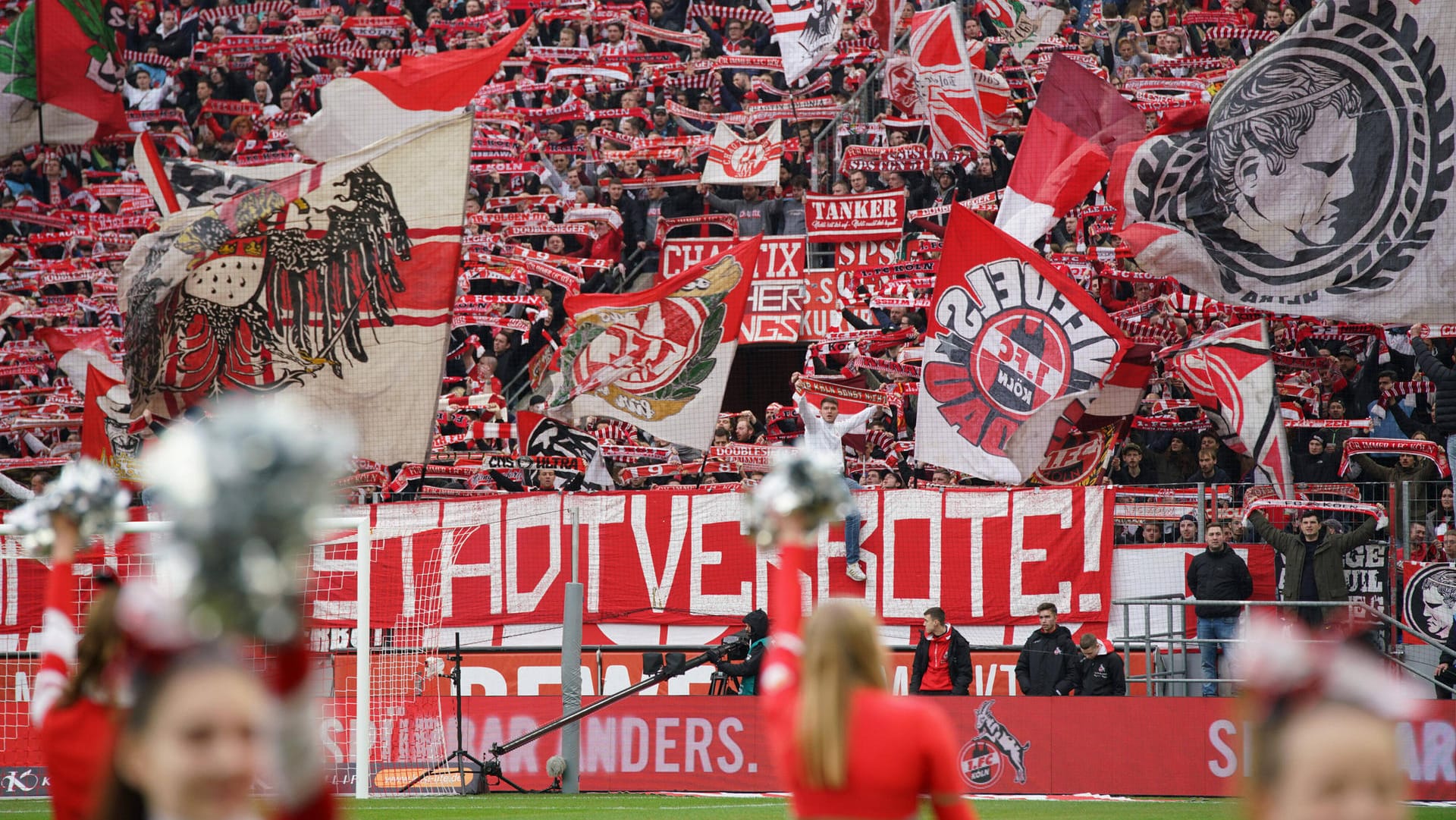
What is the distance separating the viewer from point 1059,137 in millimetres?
17641

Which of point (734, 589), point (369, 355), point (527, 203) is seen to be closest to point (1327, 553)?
point (734, 589)

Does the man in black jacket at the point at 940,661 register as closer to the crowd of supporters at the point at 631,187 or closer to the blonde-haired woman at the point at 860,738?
the crowd of supporters at the point at 631,187

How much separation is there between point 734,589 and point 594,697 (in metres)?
2.08

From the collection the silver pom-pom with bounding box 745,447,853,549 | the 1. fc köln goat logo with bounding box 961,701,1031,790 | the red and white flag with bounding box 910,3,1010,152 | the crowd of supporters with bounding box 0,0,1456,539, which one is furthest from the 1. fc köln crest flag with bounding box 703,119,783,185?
the silver pom-pom with bounding box 745,447,853,549

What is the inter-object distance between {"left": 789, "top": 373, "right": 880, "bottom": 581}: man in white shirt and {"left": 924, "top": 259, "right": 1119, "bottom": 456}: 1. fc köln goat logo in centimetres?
88

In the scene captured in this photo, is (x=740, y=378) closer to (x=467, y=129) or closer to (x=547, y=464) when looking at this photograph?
(x=547, y=464)

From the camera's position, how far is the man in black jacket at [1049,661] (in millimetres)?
14648

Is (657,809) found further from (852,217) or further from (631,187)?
(631,187)

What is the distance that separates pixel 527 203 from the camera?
21969mm

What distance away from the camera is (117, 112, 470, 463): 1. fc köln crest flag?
1762cm

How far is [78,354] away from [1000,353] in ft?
35.9

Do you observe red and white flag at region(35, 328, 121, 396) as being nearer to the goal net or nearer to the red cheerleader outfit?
the goal net

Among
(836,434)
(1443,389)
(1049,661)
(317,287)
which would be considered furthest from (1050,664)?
(317,287)

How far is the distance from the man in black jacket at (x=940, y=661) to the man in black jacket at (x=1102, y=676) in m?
0.97
